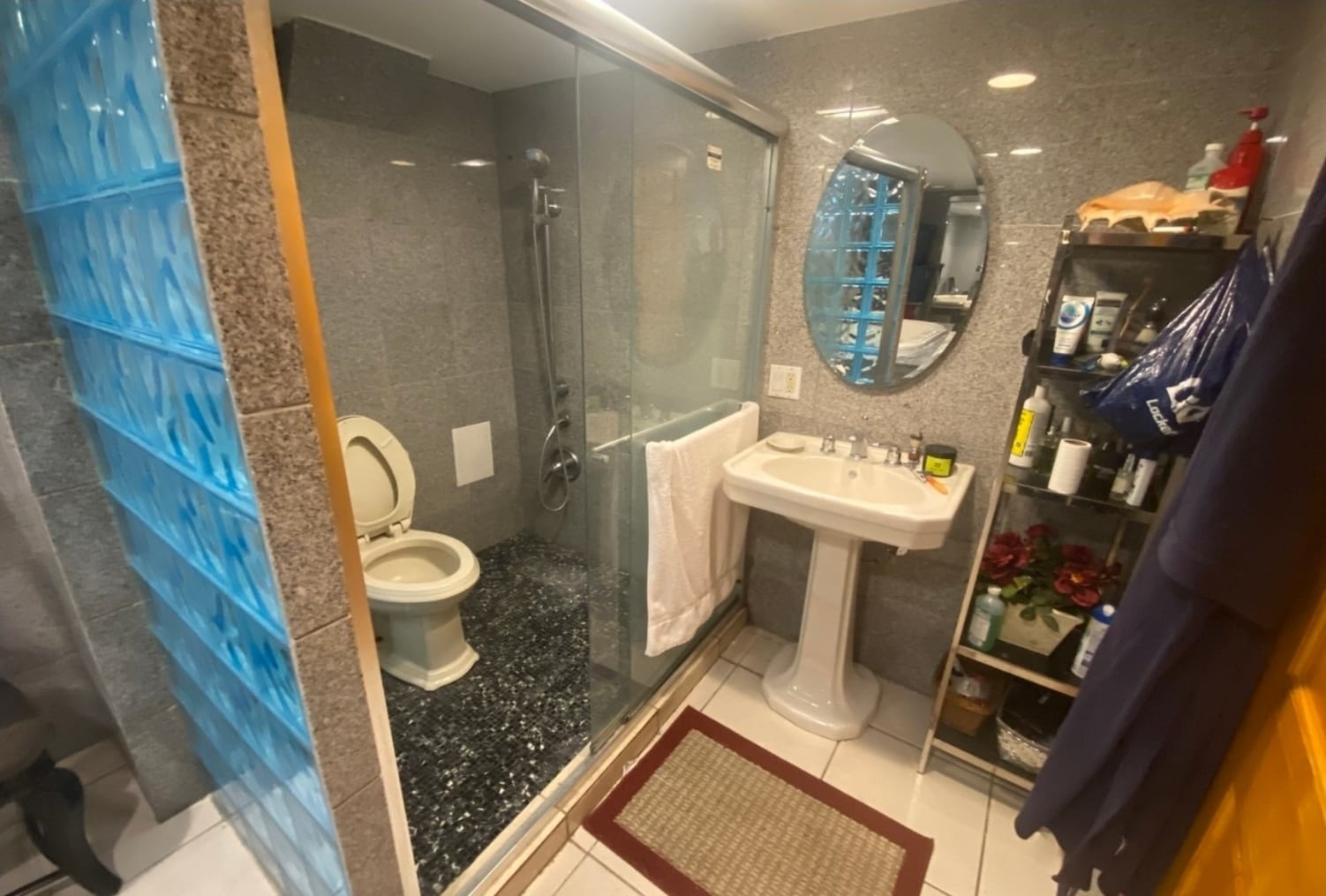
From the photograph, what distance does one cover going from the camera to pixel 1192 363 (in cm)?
92

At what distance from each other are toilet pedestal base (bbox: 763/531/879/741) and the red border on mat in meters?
0.19

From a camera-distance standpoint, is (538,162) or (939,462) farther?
(538,162)

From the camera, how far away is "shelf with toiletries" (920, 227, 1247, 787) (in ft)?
3.66

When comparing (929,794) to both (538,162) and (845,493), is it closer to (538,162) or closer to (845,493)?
(845,493)

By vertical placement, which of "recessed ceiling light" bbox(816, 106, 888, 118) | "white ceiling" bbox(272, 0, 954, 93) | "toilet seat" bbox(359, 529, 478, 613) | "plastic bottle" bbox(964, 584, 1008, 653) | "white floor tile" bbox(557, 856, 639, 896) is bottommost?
"white floor tile" bbox(557, 856, 639, 896)

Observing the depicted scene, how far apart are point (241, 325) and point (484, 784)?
1.36 m

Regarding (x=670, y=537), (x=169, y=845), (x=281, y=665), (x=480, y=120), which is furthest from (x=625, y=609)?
(x=480, y=120)

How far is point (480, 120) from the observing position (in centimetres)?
210

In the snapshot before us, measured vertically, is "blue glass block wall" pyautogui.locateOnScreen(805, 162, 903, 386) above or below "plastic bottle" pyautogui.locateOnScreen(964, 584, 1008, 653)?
above

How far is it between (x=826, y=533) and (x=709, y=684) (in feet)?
2.39

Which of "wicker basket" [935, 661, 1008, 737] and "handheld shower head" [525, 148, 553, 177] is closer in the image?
"wicker basket" [935, 661, 1008, 737]

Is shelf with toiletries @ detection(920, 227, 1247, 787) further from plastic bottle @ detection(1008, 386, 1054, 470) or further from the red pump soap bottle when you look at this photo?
the red pump soap bottle

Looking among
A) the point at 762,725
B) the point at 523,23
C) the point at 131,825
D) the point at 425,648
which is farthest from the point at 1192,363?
the point at 131,825

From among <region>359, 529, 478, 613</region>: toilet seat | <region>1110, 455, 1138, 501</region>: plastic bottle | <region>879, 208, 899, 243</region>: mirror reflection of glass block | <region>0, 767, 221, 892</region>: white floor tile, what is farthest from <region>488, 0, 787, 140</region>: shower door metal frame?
<region>0, 767, 221, 892</region>: white floor tile
